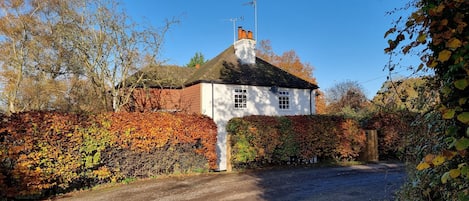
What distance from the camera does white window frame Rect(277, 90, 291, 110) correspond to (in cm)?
2084

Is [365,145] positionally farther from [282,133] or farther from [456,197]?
[456,197]

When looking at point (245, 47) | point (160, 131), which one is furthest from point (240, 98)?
point (160, 131)

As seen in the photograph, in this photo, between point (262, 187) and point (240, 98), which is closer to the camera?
point (262, 187)

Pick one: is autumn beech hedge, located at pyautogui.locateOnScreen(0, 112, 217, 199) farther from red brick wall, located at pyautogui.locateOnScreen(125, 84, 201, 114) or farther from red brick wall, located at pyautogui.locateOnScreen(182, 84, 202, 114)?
red brick wall, located at pyautogui.locateOnScreen(125, 84, 201, 114)

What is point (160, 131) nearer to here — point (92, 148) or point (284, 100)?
point (92, 148)

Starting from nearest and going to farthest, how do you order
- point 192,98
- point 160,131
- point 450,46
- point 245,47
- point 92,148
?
point 450,46
point 92,148
point 160,131
point 192,98
point 245,47

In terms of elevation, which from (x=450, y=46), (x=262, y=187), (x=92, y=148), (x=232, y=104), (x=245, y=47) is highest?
(x=245, y=47)

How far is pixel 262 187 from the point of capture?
830cm

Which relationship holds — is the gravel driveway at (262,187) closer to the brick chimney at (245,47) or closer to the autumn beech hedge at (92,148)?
the autumn beech hedge at (92,148)

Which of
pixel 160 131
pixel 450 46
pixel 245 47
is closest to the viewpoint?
pixel 450 46

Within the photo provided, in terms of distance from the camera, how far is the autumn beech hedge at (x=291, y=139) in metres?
11.6

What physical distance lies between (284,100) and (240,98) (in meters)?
3.27

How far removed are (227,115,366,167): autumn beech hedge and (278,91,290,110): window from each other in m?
7.42

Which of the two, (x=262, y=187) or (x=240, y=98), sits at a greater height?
(x=240, y=98)
